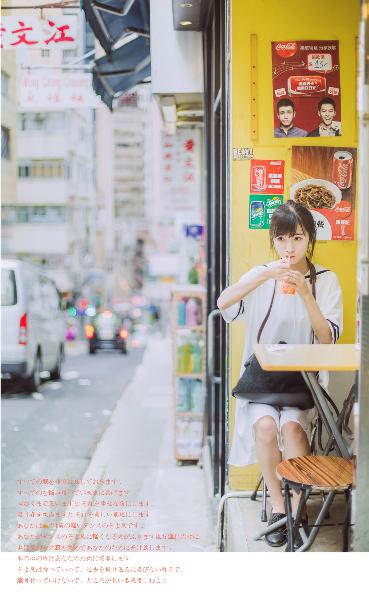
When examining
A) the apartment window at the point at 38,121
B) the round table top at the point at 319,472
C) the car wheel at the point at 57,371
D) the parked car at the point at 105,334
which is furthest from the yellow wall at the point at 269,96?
the parked car at the point at 105,334

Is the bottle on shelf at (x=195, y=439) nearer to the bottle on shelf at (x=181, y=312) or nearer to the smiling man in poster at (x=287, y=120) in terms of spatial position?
the bottle on shelf at (x=181, y=312)

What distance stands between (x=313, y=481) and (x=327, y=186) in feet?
4.62

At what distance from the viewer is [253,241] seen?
3613 millimetres

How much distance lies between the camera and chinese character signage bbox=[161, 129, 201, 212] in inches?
348

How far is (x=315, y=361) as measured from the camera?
2.83m

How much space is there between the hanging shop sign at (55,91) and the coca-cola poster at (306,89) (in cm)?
182

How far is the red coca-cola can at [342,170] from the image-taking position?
349 cm

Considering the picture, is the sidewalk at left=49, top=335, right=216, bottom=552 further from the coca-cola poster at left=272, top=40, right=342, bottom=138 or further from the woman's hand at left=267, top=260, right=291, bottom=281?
the coca-cola poster at left=272, top=40, right=342, bottom=138

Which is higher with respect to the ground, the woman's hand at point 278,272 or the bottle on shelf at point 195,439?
the woman's hand at point 278,272

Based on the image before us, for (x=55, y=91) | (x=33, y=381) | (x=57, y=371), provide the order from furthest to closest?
(x=57, y=371), (x=33, y=381), (x=55, y=91)

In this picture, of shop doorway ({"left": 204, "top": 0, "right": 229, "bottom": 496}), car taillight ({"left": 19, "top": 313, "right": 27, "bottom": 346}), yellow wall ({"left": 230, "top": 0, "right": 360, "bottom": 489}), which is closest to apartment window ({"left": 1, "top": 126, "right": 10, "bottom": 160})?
shop doorway ({"left": 204, "top": 0, "right": 229, "bottom": 496})

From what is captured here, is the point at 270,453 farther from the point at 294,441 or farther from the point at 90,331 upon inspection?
the point at 90,331

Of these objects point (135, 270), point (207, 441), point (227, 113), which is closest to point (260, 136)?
point (227, 113)

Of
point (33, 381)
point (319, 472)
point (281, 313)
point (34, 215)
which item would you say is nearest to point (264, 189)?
point (281, 313)
